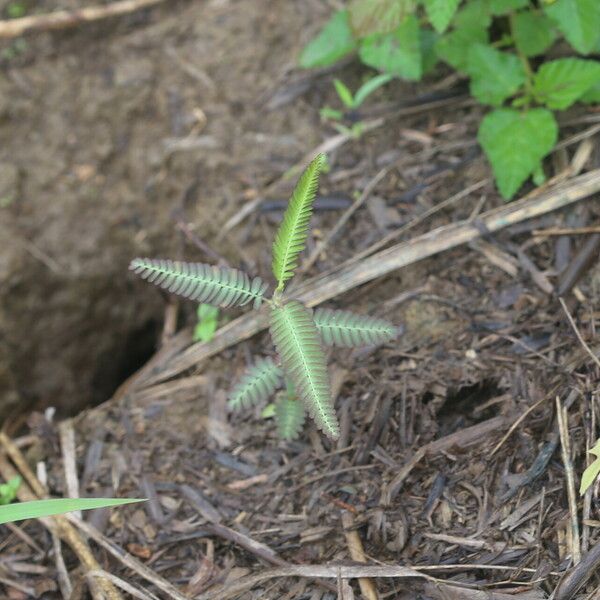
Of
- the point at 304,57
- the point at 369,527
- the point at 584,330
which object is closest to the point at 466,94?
the point at 304,57

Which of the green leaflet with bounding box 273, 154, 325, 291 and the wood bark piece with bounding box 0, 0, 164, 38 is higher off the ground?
the wood bark piece with bounding box 0, 0, 164, 38

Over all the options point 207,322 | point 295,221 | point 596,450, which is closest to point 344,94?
point 207,322

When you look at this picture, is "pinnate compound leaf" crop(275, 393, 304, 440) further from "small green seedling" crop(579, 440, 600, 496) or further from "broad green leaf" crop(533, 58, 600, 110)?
"broad green leaf" crop(533, 58, 600, 110)

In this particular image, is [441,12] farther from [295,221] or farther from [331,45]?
[295,221]

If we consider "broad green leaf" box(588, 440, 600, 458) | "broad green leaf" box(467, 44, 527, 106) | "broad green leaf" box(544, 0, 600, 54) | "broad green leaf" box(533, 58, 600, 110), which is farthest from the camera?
"broad green leaf" box(467, 44, 527, 106)

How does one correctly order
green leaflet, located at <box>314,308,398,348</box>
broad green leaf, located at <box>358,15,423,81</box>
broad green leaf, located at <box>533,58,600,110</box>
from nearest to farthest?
green leaflet, located at <box>314,308,398,348</box>, broad green leaf, located at <box>533,58,600,110</box>, broad green leaf, located at <box>358,15,423,81</box>

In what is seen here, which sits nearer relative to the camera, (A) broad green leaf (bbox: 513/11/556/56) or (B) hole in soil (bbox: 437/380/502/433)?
(B) hole in soil (bbox: 437/380/502/433)

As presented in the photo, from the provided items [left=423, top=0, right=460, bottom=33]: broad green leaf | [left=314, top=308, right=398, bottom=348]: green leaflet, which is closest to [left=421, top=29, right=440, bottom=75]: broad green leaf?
[left=423, top=0, right=460, bottom=33]: broad green leaf

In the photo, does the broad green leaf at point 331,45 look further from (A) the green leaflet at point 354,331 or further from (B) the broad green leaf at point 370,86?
(A) the green leaflet at point 354,331
